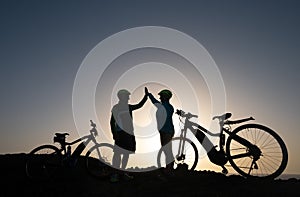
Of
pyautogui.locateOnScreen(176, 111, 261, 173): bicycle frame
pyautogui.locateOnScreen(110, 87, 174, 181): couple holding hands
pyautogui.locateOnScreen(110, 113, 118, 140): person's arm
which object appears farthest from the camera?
pyautogui.locateOnScreen(110, 113, 118, 140): person's arm

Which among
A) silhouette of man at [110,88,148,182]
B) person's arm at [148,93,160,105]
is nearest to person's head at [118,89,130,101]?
silhouette of man at [110,88,148,182]

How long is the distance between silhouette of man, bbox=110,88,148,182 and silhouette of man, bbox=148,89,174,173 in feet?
2.71

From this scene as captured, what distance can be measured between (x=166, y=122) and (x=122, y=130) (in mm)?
1308

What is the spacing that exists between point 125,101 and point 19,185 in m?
3.86

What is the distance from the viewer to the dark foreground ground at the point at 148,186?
22.6ft

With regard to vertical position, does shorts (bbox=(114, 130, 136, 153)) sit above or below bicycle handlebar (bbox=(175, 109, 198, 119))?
below

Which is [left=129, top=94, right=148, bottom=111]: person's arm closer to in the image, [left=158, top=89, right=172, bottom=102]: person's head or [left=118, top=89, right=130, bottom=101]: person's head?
[left=118, top=89, right=130, bottom=101]: person's head

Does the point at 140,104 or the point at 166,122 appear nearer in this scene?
the point at 166,122

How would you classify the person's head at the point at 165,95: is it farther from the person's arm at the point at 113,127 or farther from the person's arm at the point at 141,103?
the person's arm at the point at 113,127

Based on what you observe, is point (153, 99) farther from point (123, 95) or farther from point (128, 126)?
point (128, 126)

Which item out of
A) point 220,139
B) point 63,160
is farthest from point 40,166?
point 220,139

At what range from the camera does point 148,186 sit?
25.9ft

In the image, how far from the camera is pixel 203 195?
6758 mm

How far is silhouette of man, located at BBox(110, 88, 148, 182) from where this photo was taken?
29.6 ft
